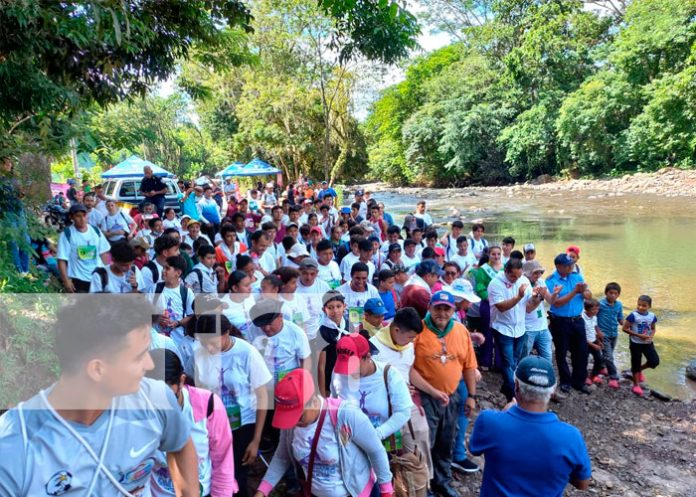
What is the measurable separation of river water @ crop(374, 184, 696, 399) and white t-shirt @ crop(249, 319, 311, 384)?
488 cm

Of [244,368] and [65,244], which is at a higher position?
[65,244]

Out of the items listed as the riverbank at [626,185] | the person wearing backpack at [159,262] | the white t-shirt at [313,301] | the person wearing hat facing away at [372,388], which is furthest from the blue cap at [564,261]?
the riverbank at [626,185]

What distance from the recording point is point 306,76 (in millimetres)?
20906

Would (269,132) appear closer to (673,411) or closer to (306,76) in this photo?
(306,76)

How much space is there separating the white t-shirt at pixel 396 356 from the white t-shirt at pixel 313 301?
3.02 ft

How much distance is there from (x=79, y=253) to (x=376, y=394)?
350 centimetres

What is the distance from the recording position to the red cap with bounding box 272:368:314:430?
227 cm

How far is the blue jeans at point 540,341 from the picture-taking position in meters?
5.07

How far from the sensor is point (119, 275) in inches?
166

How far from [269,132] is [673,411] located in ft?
75.4

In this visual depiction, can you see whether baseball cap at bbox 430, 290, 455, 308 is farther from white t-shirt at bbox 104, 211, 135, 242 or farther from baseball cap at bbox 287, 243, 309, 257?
white t-shirt at bbox 104, 211, 135, 242

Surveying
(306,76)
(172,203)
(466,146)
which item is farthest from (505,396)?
(466,146)

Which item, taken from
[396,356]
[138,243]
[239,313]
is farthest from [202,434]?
[138,243]

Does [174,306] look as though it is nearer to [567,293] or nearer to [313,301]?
[313,301]
